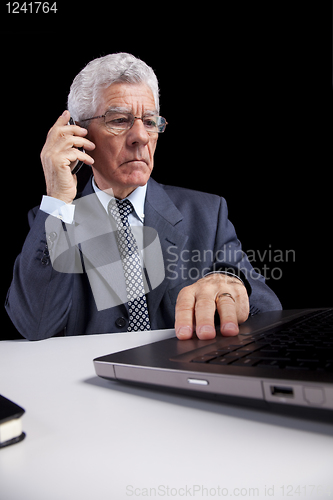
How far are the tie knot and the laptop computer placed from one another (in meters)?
1.09

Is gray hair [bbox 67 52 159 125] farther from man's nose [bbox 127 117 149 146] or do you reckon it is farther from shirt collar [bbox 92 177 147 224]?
shirt collar [bbox 92 177 147 224]

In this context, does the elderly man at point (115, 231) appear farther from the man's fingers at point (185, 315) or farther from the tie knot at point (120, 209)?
the man's fingers at point (185, 315)

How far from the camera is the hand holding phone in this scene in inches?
56.4

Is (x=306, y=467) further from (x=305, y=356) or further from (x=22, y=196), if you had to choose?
(x=22, y=196)

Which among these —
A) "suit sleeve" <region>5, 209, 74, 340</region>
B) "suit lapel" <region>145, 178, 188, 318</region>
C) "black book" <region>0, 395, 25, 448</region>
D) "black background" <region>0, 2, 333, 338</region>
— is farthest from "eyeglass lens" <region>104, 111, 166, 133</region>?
"black book" <region>0, 395, 25, 448</region>

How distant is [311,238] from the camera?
8.43 feet

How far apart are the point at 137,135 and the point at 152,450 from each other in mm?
1597

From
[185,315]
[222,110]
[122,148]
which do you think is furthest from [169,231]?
[222,110]

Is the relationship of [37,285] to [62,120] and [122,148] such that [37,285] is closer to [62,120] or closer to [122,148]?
[62,120]

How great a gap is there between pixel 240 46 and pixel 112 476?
8.51 ft

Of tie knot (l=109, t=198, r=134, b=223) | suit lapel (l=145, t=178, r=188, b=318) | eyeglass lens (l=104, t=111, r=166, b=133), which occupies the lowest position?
suit lapel (l=145, t=178, r=188, b=318)

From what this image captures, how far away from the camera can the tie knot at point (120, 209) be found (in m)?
1.63

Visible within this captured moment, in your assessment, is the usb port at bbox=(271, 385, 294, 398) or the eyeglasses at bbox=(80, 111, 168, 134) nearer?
the usb port at bbox=(271, 385, 294, 398)

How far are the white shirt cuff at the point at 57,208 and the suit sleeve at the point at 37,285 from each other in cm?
7
